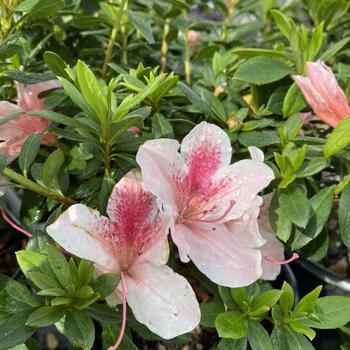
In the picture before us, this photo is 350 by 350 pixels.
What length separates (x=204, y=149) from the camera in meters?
0.80

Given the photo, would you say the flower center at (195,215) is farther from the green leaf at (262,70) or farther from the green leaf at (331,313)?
the green leaf at (262,70)

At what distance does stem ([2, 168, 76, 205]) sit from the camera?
2.64 feet

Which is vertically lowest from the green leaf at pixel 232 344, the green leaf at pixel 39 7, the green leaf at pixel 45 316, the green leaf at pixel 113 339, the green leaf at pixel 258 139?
the green leaf at pixel 113 339

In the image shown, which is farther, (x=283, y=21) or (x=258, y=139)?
(x=283, y=21)

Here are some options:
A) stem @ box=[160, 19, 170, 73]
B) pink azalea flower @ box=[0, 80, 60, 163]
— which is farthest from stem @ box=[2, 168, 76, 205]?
stem @ box=[160, 19, 170, 73]

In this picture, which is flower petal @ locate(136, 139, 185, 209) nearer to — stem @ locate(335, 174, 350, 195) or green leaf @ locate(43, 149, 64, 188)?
green leaf @ locate(43, 149, 64, 188)

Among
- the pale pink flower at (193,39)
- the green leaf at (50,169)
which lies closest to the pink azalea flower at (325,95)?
the green leaf at (50,169)

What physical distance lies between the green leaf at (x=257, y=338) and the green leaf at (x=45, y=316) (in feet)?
0.89

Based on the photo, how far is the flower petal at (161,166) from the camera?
717mm

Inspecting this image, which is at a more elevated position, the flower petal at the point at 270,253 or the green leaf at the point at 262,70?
A: the green leaf at the point at 262,70

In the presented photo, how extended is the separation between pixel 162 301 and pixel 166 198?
138mm

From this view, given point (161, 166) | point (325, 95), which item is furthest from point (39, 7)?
point (325, 95)

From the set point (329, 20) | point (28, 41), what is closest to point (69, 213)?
point (28, 41)

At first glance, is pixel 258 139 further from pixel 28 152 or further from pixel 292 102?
pixel 28 152
